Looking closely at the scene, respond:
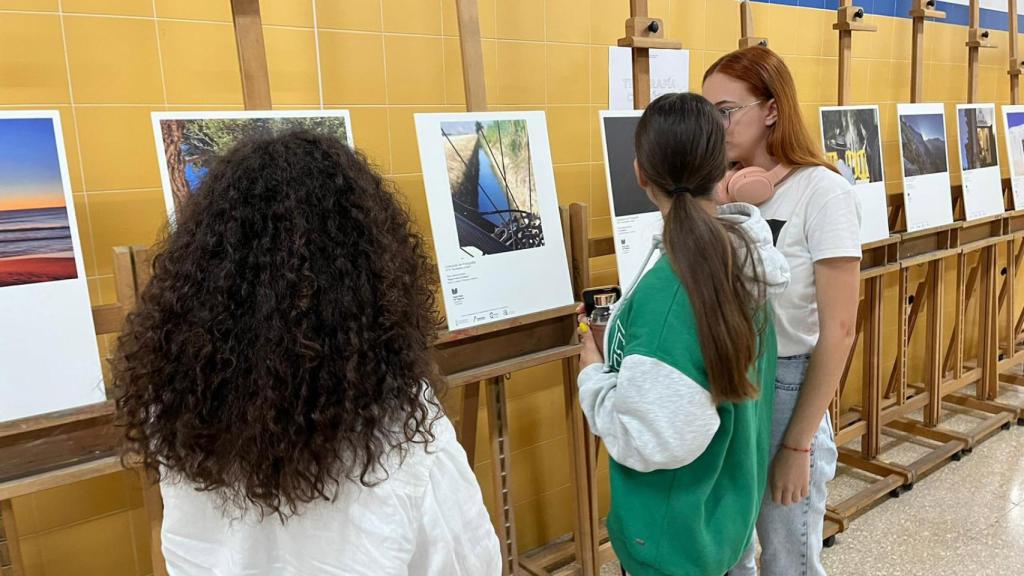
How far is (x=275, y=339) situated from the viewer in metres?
0.76

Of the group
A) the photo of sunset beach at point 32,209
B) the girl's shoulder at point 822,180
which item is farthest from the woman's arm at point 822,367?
the photo of sunset beach at point 32,209

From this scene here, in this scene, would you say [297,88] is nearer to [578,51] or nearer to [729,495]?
[578,51]

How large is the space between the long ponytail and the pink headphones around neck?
351 millimetres

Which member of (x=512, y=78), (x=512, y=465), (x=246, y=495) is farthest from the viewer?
(x=512, y=465)

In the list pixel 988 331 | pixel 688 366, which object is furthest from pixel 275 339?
pixel 988 331

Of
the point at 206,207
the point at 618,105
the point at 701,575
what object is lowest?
the point at 701,575

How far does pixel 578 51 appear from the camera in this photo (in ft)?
7.77

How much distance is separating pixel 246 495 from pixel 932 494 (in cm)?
284

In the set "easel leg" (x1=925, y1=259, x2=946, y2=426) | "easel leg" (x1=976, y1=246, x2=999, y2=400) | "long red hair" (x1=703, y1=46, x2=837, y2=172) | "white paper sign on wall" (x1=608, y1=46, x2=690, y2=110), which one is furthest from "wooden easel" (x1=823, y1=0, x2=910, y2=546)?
"long red hair" (x1=703, y1=46, x2=837, y2=172)

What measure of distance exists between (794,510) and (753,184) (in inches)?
26.9

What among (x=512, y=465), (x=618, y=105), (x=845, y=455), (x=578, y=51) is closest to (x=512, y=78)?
(x=578, y=51)

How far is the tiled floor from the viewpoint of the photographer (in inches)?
89.6

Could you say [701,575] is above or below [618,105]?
below

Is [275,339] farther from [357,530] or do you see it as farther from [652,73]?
[652,73]
